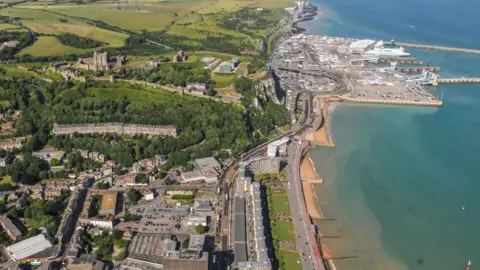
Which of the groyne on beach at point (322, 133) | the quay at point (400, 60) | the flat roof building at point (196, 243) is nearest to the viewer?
the flat roof building at point (196, 243)

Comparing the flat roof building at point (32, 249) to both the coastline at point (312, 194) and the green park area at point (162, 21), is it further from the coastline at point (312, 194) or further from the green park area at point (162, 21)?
the green park area at point (162, 21)

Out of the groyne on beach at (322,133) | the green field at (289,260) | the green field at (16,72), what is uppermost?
the green field at (16,72)

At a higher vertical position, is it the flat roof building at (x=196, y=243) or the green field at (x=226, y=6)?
the green field at (x=226, y=6)

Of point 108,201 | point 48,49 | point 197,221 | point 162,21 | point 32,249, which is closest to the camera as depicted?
point 32,249

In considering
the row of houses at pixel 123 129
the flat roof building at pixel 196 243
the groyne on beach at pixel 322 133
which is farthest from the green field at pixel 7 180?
the groyne on beach at pixel 322 133

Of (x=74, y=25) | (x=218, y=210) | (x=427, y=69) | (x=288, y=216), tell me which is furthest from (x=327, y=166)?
(x=74, y=25)

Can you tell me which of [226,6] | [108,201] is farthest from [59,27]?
[108,201]

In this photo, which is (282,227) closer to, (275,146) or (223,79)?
(275,146)

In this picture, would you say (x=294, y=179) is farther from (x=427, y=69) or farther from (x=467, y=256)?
(x=427, y=69)
